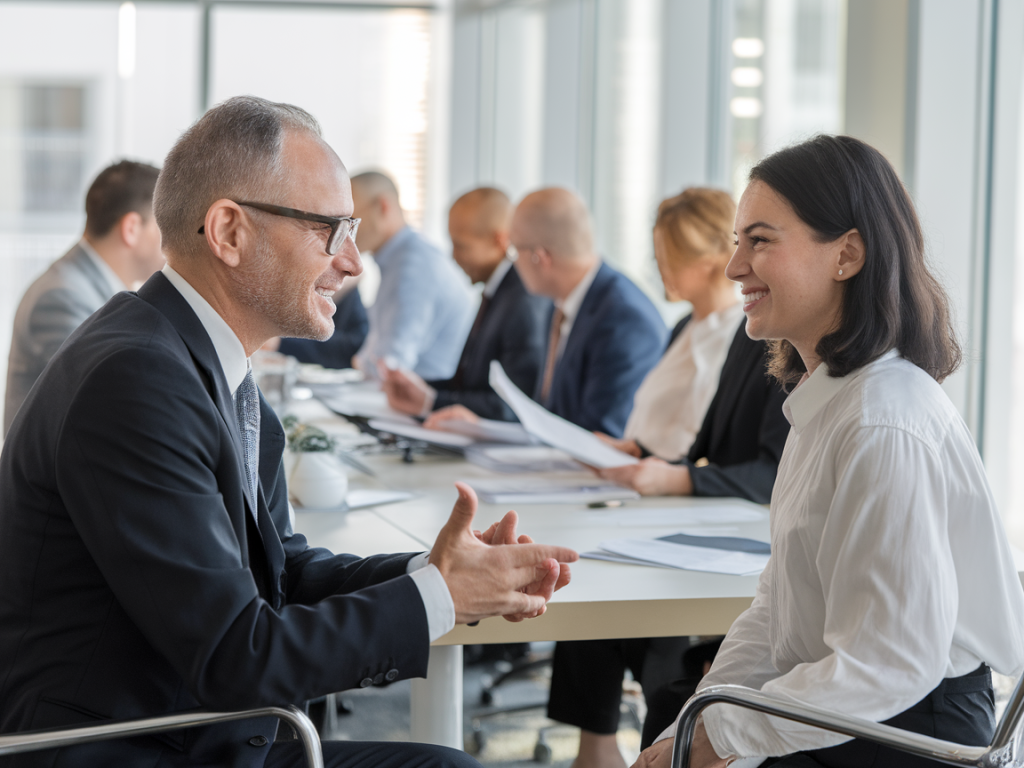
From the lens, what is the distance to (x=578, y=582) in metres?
1.78

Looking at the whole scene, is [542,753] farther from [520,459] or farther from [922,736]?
[922,736]

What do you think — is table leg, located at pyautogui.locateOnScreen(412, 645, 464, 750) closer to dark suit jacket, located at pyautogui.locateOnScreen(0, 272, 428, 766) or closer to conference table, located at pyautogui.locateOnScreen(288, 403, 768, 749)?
conference table, located at pyautogui.locateOnScreen(288, 403, 768, 749)

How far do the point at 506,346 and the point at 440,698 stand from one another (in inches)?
94.8

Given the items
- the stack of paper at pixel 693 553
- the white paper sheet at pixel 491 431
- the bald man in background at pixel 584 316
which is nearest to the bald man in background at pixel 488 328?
the bald man in background at pixel 584 316

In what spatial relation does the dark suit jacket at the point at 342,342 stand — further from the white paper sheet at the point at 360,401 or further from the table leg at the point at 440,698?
the table leg at the point at 440,698

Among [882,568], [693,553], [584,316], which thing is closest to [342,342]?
[584,316]

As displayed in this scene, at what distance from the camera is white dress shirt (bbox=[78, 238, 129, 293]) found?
3299 mm

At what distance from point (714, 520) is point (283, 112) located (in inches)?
49.9

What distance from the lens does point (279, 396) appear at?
3.76m

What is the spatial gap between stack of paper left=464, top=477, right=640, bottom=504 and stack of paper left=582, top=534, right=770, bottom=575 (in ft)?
1.36

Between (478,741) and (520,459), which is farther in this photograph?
(478,741)

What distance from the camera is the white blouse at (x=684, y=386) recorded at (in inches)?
119

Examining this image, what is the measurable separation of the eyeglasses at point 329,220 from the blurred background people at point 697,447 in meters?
1.18

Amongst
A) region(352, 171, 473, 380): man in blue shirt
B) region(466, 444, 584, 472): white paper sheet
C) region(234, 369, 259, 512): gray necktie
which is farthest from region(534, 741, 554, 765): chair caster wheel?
region(352, 171, 473, 380): man in blue shirt
